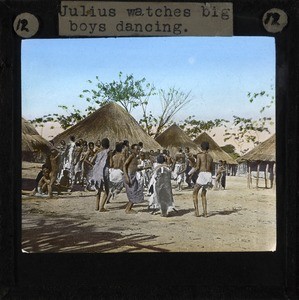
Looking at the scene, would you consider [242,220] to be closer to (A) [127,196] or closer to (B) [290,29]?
(A) [127,196]

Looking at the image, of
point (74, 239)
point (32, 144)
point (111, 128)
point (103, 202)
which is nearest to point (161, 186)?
point (103, 202)

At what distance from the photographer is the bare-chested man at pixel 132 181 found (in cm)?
521

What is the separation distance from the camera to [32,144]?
5164mm

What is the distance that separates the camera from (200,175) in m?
5.24

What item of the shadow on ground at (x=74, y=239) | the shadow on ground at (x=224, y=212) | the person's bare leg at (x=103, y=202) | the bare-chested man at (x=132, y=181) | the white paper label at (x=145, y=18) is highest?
the white paper label at (x=145, y=18)

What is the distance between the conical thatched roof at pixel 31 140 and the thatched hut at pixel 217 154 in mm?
1214

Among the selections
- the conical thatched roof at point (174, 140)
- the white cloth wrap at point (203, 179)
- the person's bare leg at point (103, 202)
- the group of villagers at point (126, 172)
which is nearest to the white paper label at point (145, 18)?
the conical thatched roof at point (174, 140)

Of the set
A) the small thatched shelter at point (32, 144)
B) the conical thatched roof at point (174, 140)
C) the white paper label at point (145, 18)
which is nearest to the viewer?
the white paper label at point (145, 18)

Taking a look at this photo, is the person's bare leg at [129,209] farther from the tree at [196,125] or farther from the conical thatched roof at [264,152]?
the conical thatched roof at [264,152]

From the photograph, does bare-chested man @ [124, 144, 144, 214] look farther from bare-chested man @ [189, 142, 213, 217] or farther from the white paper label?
the white paper label

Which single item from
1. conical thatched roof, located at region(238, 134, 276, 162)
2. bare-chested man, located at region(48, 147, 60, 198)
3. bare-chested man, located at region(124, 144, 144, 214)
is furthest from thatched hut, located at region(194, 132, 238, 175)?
bare-chested man, located at region(48, 147, 60, 198)

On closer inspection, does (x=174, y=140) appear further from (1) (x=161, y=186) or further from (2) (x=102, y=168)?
(2) (x=102, y=168)

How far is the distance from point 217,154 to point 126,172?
0.74 m
